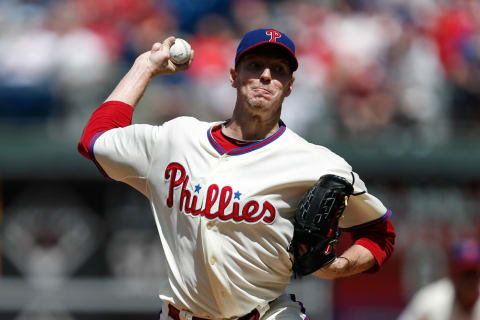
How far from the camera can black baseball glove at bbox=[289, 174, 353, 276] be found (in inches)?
141

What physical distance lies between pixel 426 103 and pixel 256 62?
209 inches

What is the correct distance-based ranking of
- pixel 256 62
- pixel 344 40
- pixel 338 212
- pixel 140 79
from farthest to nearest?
pixel 344 40
pixel 140 79
pixel 256 62
pixel 338 212

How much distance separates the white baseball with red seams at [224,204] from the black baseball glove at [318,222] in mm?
112

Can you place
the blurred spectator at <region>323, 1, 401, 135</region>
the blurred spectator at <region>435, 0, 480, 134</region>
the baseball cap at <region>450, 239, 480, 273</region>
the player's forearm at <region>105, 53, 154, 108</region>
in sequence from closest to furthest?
the player's forearm at <region>105, 53, 154, 108</region> < the baseball cap at <region>450, 239, 480, 273</region> < the blurred spectator at <region>323, 1, 401, 135</region> < the blurred spectator at <region>435, 0, 480, 134</region>

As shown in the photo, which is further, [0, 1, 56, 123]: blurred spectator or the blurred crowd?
[0, 1, 56, 123]: blurred spectator

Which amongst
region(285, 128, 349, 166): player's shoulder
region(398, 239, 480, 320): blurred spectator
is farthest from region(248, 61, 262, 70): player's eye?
region(398, 239, 480, 320): blurred spectator

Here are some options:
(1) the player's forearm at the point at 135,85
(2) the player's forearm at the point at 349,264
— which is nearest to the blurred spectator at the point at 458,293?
(2) the player's forearm at the point at 349,264

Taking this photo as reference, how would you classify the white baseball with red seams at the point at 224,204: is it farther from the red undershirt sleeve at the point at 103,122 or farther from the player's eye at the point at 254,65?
the player's eye at the point at 254,65

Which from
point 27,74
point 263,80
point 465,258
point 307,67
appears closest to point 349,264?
point 263,80

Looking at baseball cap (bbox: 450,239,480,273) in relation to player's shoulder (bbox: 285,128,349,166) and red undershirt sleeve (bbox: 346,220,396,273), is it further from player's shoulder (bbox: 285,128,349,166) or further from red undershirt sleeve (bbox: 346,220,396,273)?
player's shoulder (bbox: 285,128,349,166)

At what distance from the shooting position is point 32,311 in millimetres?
8836

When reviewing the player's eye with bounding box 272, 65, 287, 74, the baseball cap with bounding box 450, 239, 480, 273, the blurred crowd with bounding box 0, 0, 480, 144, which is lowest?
the baseball cap with bounding box 450, 239, 480, 273

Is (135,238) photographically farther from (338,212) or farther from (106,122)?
(338,212)

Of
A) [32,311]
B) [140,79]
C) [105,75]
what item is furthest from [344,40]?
[140,79]
